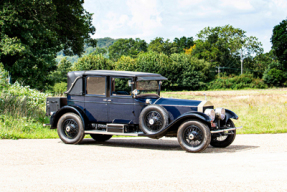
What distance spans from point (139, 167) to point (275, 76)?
71.4 meters

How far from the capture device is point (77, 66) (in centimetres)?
6975

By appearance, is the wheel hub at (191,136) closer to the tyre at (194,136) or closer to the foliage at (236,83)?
the tyre at (194,136)

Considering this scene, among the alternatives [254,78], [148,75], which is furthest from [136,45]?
[148,75]

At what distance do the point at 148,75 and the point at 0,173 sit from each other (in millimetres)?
4940

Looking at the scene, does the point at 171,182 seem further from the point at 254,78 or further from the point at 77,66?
the point at 254,78

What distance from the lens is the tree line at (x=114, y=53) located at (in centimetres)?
2436

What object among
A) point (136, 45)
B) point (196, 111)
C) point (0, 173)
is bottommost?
point (0, 173)

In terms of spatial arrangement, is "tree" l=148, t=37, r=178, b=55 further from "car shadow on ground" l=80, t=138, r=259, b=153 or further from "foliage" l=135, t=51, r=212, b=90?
"car shadow on ground" l=80, t=138, r=259, b=153

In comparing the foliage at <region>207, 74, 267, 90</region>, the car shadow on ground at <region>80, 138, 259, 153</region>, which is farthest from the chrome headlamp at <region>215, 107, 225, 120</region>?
the foliage at <region>207, 74, 267, 90</region>

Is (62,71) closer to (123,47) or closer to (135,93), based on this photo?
(123,47)

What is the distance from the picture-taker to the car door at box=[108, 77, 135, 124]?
9438mm

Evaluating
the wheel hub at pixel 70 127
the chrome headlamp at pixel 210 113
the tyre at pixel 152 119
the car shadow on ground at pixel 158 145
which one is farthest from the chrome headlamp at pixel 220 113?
the wheel hub at pixel 70 127

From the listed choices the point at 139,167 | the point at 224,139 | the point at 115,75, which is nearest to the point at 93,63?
the point at 115,75

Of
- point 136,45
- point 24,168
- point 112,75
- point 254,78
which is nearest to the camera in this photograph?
point 24,168
